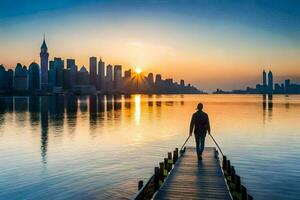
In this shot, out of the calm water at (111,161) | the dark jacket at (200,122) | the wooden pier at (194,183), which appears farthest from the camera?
the calm water at (111,161)

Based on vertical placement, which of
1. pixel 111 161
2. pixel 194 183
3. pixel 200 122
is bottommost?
pixel 111 161

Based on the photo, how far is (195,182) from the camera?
17297mm

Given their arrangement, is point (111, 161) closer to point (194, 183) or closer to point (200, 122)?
point (200, 122)

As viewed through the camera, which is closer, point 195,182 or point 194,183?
point 194,183

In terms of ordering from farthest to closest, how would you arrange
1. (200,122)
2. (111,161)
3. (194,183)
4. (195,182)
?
(111,161) → (200,122) → (195,182) → (194,183)

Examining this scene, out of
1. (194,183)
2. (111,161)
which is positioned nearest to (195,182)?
(194,183)

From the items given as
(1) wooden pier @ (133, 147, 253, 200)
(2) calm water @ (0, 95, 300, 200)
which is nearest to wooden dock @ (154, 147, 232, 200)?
(1) wooden pier @ (133, 147, 253, 200)

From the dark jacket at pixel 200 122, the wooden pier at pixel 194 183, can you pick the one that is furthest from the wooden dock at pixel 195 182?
the dark jacket at pixel 200 122

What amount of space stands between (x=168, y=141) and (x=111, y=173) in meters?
20.1

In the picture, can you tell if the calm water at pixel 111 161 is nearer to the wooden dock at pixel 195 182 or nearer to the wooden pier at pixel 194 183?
the wooden pier at pixel 194 183

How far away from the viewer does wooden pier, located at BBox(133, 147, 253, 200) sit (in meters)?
15.1

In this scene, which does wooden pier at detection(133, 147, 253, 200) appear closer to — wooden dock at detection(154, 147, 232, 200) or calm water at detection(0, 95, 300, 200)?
wooden dock at detection(154, 147, 232, 200)

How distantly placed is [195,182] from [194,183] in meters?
0.20

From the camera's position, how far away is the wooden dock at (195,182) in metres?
15.1
